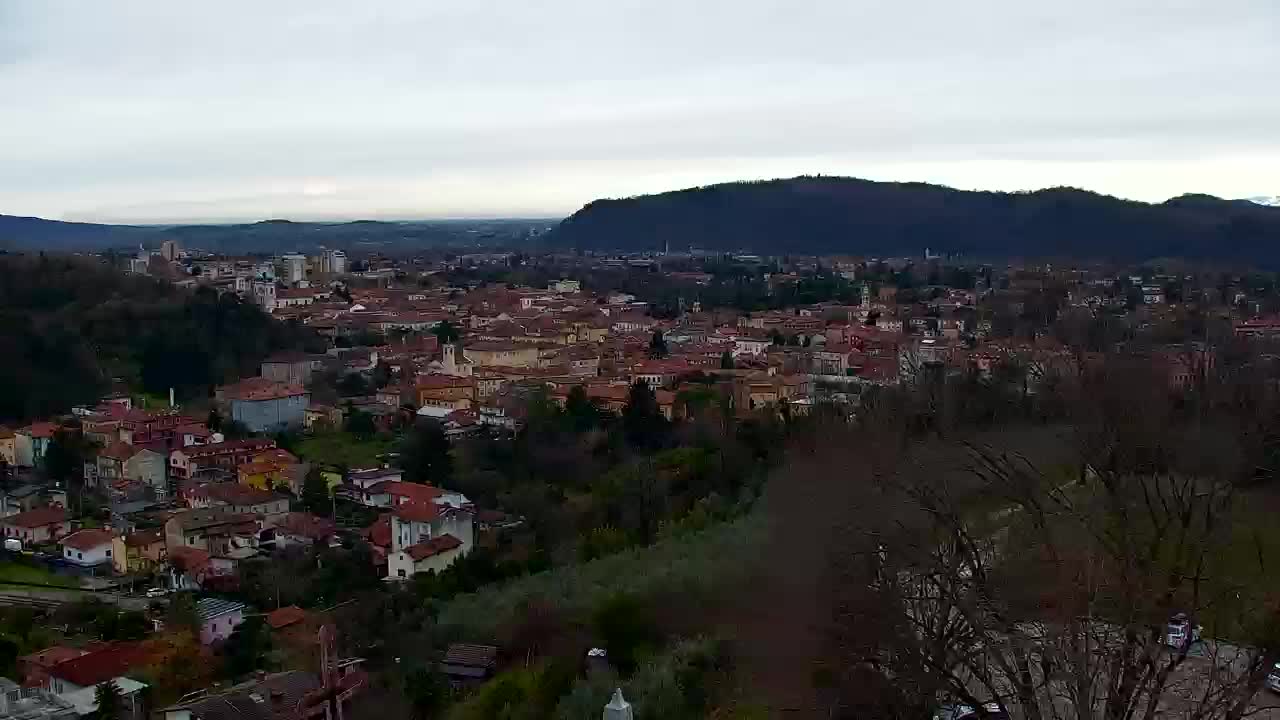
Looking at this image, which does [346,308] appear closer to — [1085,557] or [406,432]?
[406,432]

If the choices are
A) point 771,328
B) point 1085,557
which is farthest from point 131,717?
point 771,328

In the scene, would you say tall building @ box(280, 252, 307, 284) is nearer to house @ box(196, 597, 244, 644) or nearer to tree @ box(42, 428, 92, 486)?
tree @ box(42, 428, 92, 486)

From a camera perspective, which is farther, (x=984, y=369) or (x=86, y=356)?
(x=86, y=356)

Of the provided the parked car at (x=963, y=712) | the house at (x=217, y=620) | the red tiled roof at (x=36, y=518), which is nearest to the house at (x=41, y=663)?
the house at (x=217, y=620)

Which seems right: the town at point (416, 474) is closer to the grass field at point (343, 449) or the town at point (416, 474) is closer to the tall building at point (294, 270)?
the grass field at point (343, 449)

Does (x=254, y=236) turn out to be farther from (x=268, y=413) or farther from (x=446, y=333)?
(x=268, y=413)

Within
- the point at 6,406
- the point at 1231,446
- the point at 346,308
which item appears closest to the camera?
the point at 1231,446
